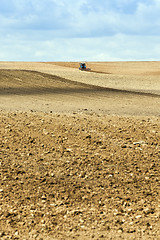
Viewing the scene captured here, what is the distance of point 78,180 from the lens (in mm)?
6551

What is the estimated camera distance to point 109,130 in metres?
9.02

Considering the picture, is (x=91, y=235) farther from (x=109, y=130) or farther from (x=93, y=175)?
(x=109, y=130)

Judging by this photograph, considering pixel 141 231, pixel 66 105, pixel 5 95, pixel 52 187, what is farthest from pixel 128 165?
pixel 5 95

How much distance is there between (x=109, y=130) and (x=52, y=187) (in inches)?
122

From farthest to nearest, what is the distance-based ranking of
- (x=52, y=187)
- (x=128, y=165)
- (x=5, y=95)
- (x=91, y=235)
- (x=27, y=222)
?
(x=5, y=95) < (x=128, y=165) < (x=52, y=187) < (x=27, y=222) < (x=91, y=235)

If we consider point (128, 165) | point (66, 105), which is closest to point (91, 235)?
point (128, 165)

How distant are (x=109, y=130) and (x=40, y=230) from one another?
4330 mm

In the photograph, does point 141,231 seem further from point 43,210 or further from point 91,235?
point 43,210

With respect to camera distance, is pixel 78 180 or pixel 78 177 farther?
pixel 78 177

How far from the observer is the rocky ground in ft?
17.1

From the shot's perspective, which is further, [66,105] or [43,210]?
[66,105]

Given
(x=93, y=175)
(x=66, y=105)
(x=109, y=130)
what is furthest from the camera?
(x=66, y=105)

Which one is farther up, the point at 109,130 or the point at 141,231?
the point at 109,130

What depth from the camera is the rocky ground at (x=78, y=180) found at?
5211 millimetres
